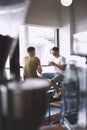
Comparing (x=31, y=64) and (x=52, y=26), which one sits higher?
(x=52, y=26)

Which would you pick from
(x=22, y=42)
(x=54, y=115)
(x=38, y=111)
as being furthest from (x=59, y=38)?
(x=38, y=111)

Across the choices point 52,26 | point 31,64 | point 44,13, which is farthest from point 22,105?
point 52,26

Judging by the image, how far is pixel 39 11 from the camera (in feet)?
17.8

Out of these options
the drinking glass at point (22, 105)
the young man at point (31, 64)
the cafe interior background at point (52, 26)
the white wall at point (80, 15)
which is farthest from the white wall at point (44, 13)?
the drinking glass at point (22, 105)

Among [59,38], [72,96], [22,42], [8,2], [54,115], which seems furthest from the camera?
[59,38]

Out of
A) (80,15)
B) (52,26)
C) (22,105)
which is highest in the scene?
(80,15)

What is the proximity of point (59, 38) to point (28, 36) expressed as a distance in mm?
1110

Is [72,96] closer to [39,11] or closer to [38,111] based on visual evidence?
[38,111]

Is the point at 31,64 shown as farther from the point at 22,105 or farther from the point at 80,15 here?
the point at 22,105

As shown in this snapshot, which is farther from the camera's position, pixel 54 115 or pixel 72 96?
pixel 54 115

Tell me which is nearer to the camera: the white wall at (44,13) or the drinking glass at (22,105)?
the drinking glass at (22,105)

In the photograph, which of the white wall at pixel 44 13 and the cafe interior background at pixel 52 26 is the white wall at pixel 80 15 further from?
the white wall at pixel 44 13

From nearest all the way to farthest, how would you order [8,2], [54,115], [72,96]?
[8,2] < [72,96] < [54,115]

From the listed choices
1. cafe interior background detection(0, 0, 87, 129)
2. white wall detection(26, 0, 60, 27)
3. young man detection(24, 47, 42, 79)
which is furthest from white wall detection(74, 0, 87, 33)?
young man detection(24, 47, 42, 79)
